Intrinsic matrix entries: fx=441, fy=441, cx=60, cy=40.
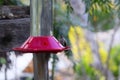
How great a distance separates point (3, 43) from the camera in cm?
204

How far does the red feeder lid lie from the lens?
160cm

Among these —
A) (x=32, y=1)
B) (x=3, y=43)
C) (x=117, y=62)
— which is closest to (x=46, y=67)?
(x=32, y=1)

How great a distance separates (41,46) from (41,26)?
0.10 m

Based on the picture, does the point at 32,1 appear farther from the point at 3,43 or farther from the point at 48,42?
the point at 3,43

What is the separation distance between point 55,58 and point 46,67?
1125 millimetres

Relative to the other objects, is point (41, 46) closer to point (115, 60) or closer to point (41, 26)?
point (41, 26)

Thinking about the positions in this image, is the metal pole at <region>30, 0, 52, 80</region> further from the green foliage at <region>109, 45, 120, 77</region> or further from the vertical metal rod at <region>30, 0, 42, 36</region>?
the green foliage at <region>109, 45, 120, 77</region>

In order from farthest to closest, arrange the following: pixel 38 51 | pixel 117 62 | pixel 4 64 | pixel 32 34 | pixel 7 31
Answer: pixel 117 62, pixel 4 64, pixel 7 31, pixel 32 34, pixel 38 51

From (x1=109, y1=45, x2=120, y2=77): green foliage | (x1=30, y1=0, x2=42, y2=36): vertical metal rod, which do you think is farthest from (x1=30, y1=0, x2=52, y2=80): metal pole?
(x1=109, y1=45, x2=120, y2=77): green foliage

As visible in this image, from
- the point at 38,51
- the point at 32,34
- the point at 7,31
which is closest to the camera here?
the point at 38,51

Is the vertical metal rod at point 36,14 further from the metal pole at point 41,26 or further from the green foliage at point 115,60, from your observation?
the green foliage at point 115,60

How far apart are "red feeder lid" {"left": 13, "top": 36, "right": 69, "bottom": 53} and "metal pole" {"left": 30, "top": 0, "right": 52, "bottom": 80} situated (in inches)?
1.3

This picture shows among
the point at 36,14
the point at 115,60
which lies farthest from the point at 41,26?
the point at 115,60

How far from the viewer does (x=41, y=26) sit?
170 cm
